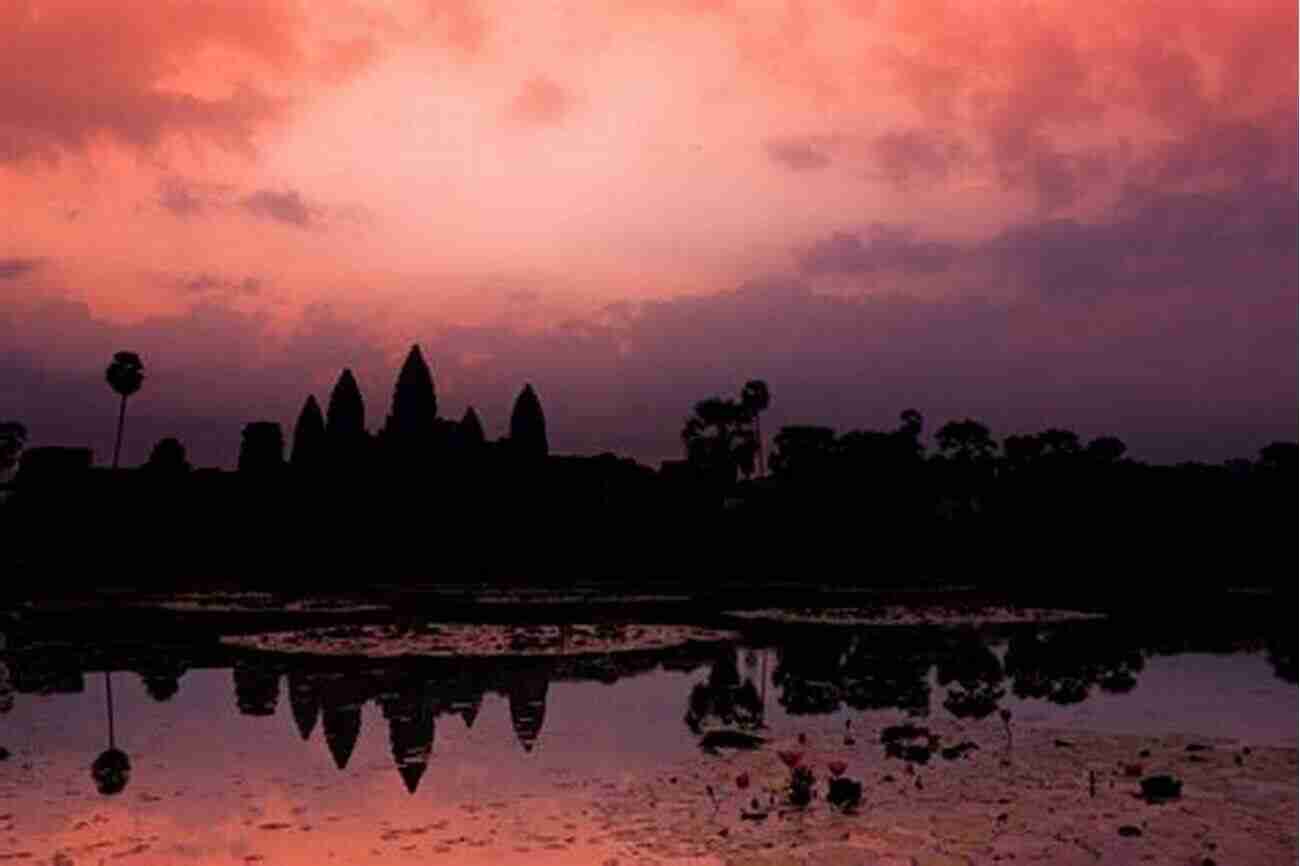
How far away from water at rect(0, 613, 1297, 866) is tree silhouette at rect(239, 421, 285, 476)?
80.3 metres

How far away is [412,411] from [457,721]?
87.8m

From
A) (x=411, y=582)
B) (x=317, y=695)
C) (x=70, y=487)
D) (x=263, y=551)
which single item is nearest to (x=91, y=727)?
(x=317, y=695)

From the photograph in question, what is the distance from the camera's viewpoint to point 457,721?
67.9 feet

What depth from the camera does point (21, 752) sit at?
18.1m

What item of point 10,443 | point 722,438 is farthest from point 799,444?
point 10,443

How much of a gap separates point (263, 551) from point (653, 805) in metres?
71.7

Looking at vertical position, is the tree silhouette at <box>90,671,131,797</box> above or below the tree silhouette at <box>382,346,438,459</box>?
below

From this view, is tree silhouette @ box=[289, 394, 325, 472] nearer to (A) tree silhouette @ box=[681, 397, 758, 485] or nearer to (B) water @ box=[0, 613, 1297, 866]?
(A) tree silhouette @ box=[681, 397, 758, 485]

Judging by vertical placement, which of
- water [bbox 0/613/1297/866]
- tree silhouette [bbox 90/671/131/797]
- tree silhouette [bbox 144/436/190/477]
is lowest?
tree silhouette [bbox 90/671/131/797]

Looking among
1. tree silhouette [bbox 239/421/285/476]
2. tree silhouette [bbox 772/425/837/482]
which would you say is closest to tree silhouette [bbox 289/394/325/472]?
tree silhouette [bbox 239/421/285/476]

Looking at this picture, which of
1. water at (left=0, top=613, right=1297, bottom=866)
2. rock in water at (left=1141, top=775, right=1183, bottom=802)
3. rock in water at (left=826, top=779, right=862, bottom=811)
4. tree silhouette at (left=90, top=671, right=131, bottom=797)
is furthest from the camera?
tree silhouette at (left=90, top=671, right=131, bottom=797)

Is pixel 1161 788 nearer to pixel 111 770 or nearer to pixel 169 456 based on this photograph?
pixel 111 770

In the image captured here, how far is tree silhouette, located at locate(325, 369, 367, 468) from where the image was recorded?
4210 inches

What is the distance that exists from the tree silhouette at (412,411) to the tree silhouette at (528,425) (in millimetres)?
6089
